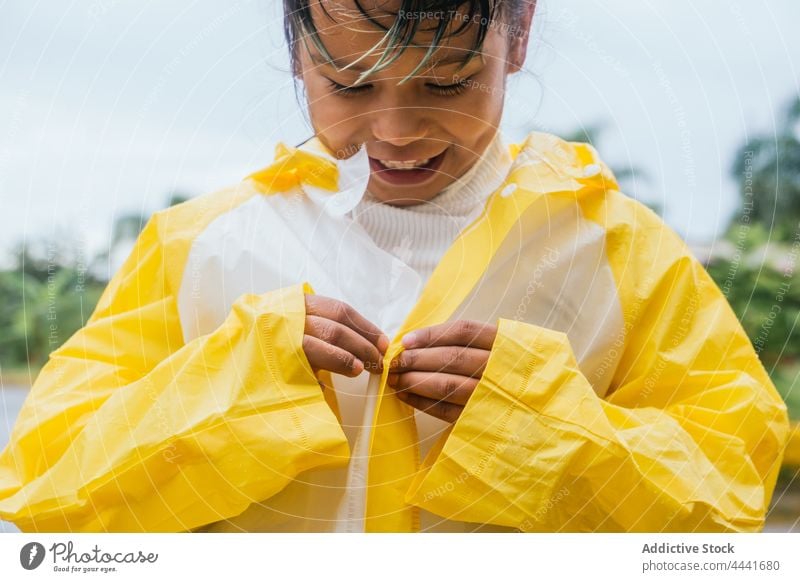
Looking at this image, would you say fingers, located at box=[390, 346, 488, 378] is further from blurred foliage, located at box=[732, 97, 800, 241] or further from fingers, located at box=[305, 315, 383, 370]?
blurred foliage, located at box=[732, 97, 800, 241]

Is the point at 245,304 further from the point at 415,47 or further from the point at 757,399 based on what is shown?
the point at 757,399

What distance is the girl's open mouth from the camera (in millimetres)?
546

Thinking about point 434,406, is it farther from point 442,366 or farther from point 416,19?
point 416,19

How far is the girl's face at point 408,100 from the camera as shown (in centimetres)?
50

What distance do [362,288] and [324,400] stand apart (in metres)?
0.10

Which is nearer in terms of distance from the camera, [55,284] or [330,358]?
[330,358]

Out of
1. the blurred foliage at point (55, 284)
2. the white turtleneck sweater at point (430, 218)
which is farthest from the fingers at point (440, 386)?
the blurred foliage at point (55, 284)

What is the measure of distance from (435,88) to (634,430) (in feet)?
0.77

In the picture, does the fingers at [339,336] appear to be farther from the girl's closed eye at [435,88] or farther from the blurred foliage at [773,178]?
the blurred foliage at [773,178]

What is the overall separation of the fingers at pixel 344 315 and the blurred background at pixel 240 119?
0.14 metres

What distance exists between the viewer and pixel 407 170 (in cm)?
55

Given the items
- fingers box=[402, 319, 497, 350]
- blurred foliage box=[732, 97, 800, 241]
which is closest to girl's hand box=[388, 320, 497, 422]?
fingers box=[402, 319, 497, 350]

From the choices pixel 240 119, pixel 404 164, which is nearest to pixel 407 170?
pixel 404 164

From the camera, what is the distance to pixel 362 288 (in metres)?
0.55
